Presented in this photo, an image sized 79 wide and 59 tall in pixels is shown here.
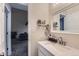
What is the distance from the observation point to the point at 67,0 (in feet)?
5.08

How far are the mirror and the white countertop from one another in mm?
217

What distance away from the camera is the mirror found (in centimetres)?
166

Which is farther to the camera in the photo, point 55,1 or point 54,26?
point 54,26

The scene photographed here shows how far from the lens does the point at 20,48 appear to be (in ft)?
5.46

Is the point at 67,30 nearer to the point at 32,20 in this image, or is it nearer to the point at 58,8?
the point at 58,8

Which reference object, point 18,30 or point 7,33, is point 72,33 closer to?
point 18,30

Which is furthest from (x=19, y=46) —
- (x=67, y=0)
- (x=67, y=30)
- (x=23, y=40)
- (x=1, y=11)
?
(x=67, y=0)

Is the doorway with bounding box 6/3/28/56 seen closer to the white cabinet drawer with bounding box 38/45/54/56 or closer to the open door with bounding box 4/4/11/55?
the open door with bounding box 4/4/11/55

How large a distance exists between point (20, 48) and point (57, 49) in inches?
18.8

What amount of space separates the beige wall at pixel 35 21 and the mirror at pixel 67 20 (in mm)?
174

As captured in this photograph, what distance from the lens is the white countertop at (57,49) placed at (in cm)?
151

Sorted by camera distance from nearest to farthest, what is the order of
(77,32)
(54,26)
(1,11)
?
1. (1,11)
2. (77,32)
3. (54,26)

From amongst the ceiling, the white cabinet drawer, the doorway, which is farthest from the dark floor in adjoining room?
the ceiling

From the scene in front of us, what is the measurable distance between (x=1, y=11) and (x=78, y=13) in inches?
37.7
